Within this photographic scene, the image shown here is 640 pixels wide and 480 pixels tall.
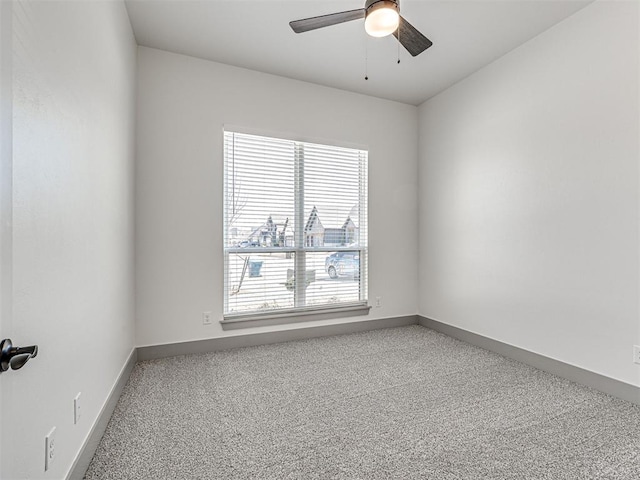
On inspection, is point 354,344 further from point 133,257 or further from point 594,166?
point 594,166

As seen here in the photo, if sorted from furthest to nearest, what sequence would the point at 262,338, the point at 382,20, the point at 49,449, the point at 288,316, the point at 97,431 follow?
the point at 288,316
the point at 262,338
the point at 382,20
the point at 97,431
the point at 49,449

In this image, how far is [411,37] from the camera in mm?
2215

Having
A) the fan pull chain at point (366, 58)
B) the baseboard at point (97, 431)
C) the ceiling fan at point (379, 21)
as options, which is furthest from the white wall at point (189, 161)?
the ceiling fan at point (379, 21)

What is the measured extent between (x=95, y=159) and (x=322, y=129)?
8.21 feet

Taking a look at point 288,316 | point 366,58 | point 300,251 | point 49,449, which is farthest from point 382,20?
point 288,316

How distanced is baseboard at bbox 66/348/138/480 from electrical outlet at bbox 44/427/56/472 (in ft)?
0.72

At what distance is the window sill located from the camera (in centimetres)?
338

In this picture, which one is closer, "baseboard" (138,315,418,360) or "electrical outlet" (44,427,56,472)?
"electrical outlet" (44,427,56,472)

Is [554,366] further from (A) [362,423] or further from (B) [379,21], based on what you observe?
(B) [379,21]

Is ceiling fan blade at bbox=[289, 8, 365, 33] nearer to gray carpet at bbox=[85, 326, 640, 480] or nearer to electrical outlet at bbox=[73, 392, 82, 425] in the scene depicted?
electrical outlet at bbox=[73, 392, 82, 425]

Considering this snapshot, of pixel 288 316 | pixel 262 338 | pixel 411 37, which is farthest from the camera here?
pixel 288 316

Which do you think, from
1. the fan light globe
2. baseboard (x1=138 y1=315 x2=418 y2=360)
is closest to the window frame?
baseboard (x1=138 y1=315 x2=418 y2=360)

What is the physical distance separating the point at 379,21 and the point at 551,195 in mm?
2028

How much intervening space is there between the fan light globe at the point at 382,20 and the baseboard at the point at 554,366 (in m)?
2.85
